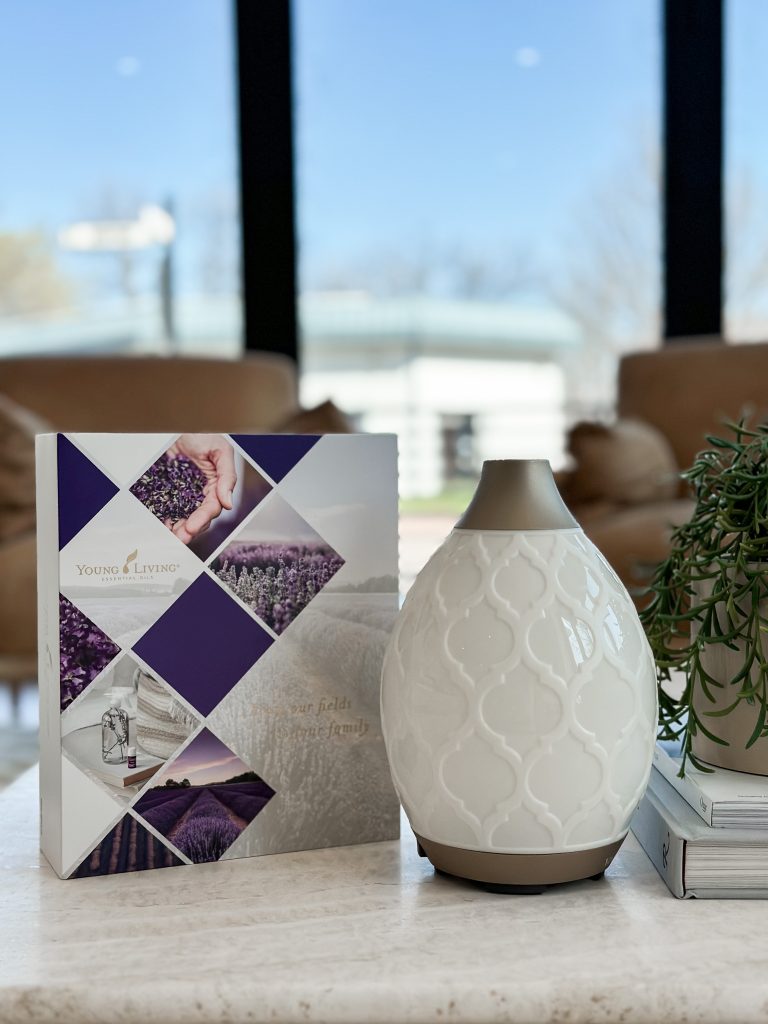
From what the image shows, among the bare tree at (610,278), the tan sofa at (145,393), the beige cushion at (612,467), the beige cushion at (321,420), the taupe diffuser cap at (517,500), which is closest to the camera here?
the taupe diffuser cap at (517,500)

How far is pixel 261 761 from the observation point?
0.61 m

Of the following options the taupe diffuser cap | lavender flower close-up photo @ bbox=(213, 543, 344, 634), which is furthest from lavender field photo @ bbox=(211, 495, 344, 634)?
the taupe diffuser cap

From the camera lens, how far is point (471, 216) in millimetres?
3898

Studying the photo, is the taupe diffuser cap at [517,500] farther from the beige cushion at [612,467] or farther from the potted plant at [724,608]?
the beige cushion at [612,467]

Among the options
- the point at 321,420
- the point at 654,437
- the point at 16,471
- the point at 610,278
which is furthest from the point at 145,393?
the point at 610,278

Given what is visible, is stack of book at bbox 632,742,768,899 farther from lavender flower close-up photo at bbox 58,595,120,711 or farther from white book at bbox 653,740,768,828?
lavender flower close-up photo at bbox 58,595,120,711

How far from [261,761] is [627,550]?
1987mm

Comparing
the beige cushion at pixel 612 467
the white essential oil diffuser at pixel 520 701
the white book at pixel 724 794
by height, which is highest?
the white essential oil diffuser at pixel 520 701

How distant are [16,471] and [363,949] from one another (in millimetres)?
2304

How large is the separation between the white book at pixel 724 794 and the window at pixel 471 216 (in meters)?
3.12

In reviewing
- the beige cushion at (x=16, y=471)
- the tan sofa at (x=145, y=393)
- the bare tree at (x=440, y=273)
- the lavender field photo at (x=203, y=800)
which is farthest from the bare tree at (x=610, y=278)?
the lavender field photo at (x=203, y=800)

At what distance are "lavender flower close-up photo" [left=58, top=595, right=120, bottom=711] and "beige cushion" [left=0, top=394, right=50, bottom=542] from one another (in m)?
2.07

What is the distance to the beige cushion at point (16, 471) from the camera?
2.54 metres

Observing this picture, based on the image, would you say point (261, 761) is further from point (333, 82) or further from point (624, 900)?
point (333, 82)
